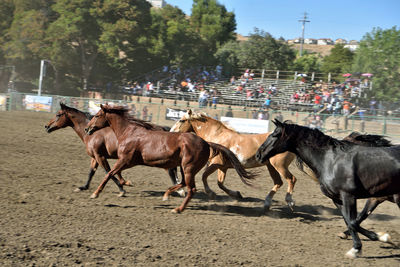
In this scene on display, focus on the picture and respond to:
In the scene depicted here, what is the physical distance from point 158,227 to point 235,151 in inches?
113

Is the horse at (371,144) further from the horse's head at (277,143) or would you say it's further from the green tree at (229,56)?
the green tree at (229,56)

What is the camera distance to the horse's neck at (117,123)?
7117 millimetres

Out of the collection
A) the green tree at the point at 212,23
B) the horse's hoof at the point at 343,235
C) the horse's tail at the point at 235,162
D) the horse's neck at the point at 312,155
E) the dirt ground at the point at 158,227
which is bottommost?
the dirt ground at the point at 158,227

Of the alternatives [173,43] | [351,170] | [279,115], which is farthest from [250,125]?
[173,43]

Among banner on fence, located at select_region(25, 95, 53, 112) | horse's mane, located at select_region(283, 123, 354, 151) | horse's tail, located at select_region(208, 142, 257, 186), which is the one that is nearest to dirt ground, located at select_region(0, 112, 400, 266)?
horse's tail, located at select_region(208, 142, 257, 186)

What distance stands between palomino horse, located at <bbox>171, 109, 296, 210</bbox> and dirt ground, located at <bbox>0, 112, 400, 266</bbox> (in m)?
0.37

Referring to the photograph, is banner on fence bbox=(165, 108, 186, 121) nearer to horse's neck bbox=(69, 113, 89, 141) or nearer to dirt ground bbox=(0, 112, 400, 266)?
dirt ground bbox=(0, 112, 400, 266)

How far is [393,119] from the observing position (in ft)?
55.0

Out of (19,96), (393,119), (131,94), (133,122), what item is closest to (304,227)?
(133,122)

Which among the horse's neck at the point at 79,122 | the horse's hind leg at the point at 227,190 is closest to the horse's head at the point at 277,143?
the horse's hind leg at the point at 227,190

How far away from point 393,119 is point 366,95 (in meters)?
9.05

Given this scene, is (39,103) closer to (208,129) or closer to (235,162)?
(208,129)

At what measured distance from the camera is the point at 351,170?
4988mm

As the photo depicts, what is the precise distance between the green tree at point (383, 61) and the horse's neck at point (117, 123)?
2214 cm
